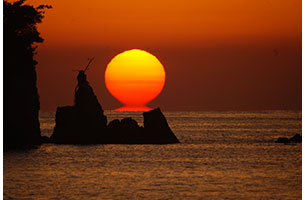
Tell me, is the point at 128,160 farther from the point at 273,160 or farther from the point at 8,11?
the point at 8,11

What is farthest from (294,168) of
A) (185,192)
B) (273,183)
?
(185,192)

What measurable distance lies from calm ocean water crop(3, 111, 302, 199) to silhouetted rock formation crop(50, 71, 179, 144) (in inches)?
81.9

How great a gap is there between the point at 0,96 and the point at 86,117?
47.6 meters

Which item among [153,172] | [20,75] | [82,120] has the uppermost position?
[20,75]

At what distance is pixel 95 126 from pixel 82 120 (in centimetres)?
231

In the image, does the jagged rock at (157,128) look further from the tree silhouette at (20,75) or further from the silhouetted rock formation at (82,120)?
the tree silhouette at (20,75)

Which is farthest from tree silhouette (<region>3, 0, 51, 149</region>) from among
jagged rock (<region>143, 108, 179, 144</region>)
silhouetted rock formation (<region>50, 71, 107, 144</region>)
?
jagged rock (<region>143, 108, 179, 144</region>)

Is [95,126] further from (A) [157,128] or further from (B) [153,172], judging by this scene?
(B) [153,172]

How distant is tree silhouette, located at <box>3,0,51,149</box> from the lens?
73.8 m

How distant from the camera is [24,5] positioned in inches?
3135

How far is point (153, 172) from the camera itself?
56125 millimetres

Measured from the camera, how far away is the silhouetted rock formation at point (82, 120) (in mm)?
79188

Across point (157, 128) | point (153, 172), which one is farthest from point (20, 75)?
point (153, 172)

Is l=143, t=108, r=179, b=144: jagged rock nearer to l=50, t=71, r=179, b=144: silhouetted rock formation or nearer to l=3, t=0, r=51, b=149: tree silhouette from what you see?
l=50, t=71, r=179, b=144: silhouetted rock formation
